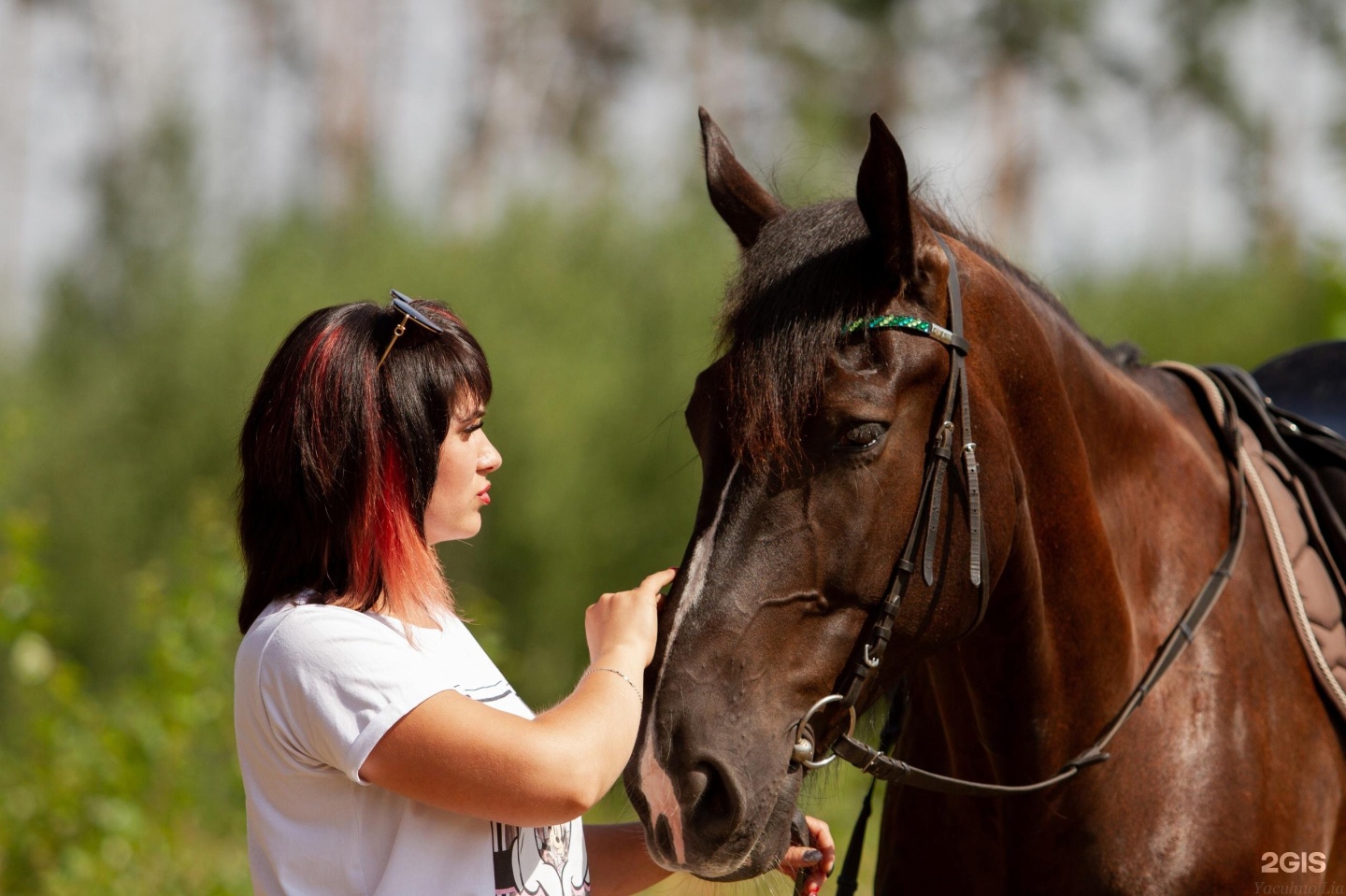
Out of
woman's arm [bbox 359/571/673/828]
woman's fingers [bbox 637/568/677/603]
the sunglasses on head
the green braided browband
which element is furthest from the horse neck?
the sunglasses on head

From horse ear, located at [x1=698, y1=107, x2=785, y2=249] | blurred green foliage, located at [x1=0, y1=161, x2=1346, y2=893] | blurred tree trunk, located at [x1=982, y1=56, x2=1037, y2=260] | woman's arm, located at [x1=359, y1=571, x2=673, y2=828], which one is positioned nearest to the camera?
woman's arm, located at [x1=359, y1=571, x2=673, y2=828]

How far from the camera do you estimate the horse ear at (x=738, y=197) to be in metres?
2.35

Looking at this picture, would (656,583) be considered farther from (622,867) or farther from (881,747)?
Answer: (881,747)

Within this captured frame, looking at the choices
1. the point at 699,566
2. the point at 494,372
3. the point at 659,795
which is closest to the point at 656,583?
the point at 699,566

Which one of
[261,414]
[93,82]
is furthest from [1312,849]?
[93,82]

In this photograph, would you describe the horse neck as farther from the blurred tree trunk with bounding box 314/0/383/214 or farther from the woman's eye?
the blurred tree trunk with bounding box 314/0/383/214

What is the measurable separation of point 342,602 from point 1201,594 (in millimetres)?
1603

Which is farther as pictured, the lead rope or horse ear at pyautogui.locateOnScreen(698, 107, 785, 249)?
the lead rope

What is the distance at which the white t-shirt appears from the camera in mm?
1655

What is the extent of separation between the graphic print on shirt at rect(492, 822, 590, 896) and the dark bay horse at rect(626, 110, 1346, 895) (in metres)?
0.13

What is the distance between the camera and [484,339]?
10.3 m

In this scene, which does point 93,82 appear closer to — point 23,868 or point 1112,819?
point 23,868

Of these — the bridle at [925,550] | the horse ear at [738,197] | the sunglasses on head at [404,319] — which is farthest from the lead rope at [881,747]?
the sunglasses on head at [404,319]

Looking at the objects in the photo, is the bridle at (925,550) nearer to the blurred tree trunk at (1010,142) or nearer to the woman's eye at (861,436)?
the woman's eye at (861,436)
